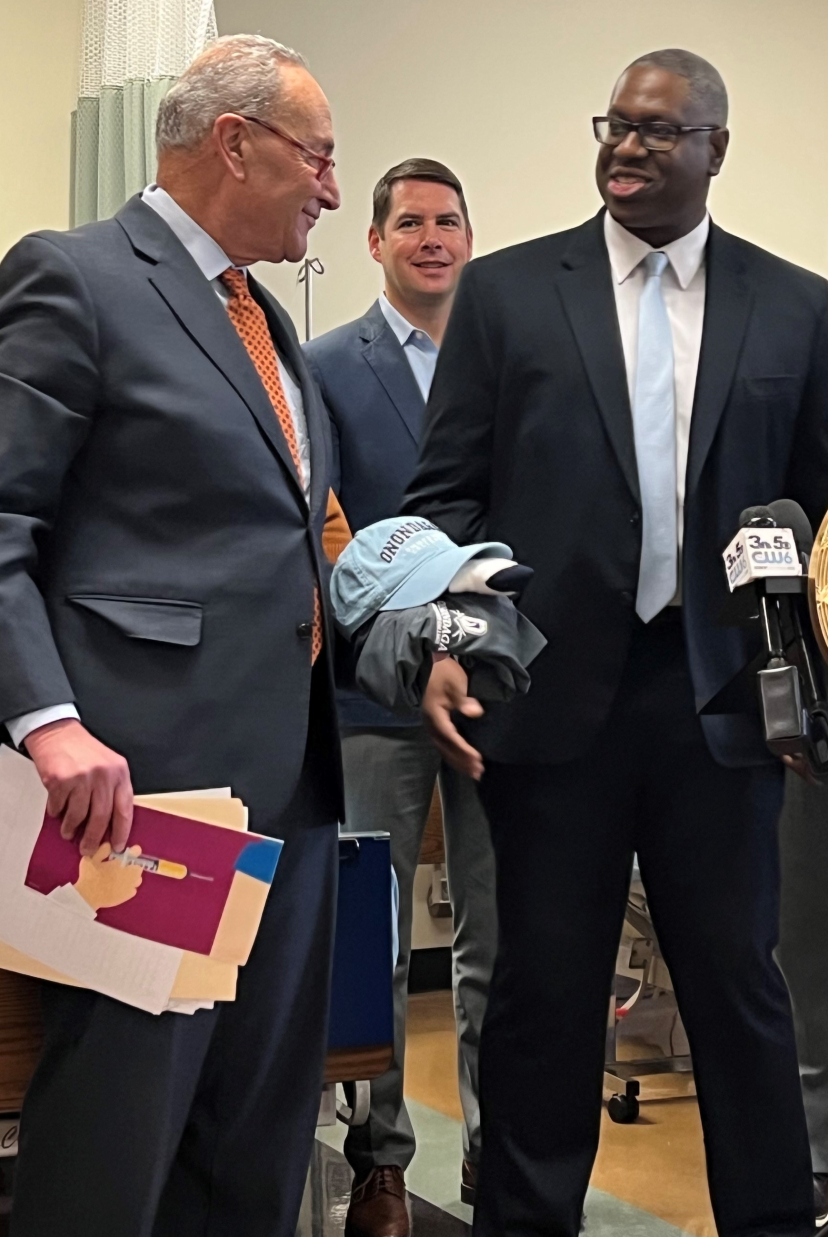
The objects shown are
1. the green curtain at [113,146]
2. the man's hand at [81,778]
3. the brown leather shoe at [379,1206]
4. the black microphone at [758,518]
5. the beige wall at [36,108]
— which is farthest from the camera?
the beige wall at [36,108]

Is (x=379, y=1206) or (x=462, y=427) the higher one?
(x=462, y=427)

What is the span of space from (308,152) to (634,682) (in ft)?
2.58

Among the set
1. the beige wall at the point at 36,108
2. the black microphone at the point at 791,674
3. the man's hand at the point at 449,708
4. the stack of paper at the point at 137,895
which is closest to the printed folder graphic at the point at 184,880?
the stack of paper at the point at 137,895

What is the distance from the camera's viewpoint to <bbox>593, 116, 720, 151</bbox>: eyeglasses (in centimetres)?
192

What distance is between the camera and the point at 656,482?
1.92 metres

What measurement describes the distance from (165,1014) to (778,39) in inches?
176

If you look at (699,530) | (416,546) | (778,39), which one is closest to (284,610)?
(416,546)

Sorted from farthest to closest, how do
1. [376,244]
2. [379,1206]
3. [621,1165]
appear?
[376,244]
[621,1165]
[379,1206]

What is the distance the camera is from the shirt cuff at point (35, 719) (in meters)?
1.48

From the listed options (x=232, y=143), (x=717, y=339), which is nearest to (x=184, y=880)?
(x=232, y=143)

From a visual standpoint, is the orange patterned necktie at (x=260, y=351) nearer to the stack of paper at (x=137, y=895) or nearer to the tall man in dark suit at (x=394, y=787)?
the stack of paper at (x=137, y=895)

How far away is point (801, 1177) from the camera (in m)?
1.92

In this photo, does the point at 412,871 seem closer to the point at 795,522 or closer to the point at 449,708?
the point at 449,708

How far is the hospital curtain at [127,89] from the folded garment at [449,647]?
7.94ft
